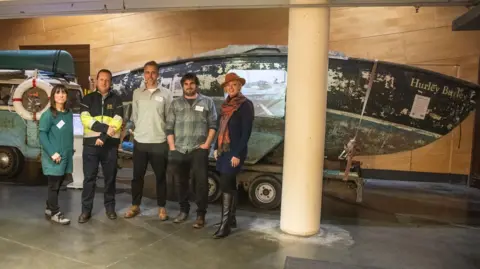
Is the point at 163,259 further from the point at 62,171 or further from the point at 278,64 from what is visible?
the point at 278,64

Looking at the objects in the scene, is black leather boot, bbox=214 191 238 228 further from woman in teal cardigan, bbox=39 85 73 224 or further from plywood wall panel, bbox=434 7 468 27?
plywood wall panel, bbox=434 7 468 27

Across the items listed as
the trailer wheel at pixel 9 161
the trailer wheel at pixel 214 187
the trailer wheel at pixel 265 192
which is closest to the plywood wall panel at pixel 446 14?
the trailer wheel at pixel 265 192

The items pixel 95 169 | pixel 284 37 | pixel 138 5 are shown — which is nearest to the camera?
pixel 95 169

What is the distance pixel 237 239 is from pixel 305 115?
1437mm

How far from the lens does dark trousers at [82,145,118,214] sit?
4766 mm

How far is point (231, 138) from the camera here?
4.39 meters

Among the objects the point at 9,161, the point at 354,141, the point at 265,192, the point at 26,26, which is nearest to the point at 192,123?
the point at 265,192

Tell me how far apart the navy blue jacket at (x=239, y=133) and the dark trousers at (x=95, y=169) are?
1337 mm

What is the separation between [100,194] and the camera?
6.12 m

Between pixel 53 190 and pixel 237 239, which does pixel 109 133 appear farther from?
pixel 237 239

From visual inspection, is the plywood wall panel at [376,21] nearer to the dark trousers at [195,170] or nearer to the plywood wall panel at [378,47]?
the plywood wall panel at [378,47]

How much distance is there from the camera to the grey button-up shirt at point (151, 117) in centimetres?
475

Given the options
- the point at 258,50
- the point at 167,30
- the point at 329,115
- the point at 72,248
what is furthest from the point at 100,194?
the point at 167,30

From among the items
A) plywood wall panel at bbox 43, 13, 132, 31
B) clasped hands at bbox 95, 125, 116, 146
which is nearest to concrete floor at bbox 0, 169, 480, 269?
clasped hands at bbox 95, 125, 116, 146
